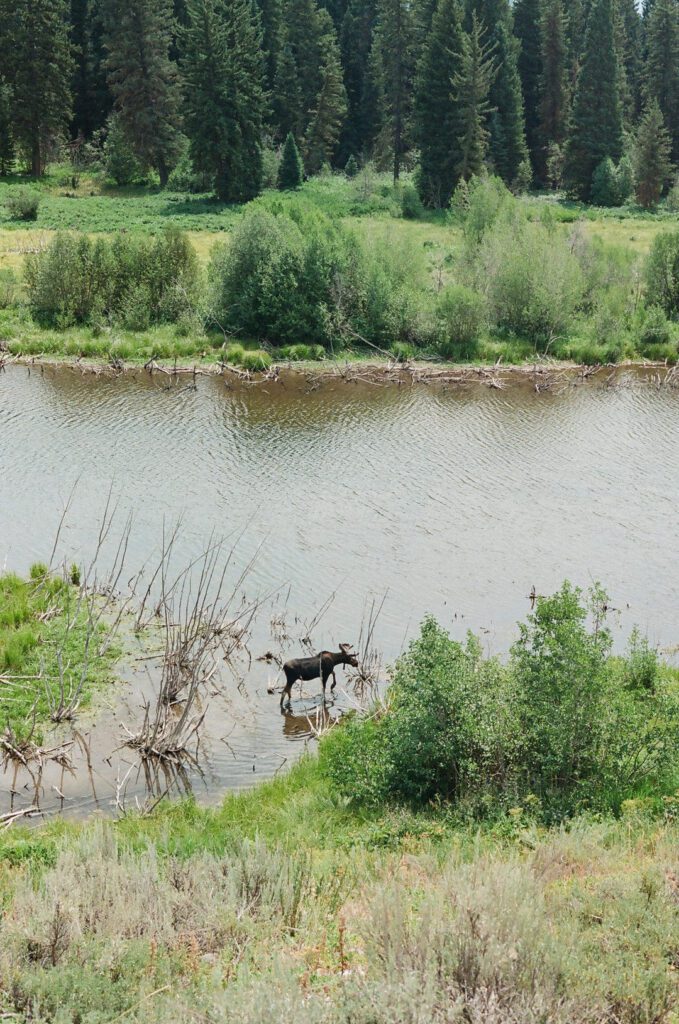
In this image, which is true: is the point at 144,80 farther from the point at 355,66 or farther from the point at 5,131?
the point at 355,66

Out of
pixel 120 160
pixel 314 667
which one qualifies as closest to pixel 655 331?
pixel 314 667

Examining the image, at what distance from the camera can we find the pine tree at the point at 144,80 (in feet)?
240

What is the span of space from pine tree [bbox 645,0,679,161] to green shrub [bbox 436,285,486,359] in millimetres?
53214

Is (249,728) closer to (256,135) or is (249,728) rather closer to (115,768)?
(115,768)

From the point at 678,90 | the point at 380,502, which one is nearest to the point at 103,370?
the point at 380,502

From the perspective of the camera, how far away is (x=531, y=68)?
282 feet

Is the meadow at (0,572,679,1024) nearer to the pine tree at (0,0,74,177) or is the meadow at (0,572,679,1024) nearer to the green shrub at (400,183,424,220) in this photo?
the green shrub at (400,183,424,220)

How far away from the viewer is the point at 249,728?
15531 millimetres

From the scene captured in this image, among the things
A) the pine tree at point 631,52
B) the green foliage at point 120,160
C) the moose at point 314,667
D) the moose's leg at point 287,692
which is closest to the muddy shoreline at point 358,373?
the moose at point 314,667

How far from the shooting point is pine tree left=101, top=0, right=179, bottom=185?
73188mm

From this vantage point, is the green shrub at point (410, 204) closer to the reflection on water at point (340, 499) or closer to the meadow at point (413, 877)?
the reflection on water at point (340, 499)

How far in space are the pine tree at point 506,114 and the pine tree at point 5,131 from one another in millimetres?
33895

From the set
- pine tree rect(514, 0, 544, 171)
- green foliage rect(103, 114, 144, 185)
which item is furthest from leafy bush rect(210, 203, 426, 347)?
pine tree rect(514, 0, 544, 171)

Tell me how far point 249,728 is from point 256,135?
199 feet
